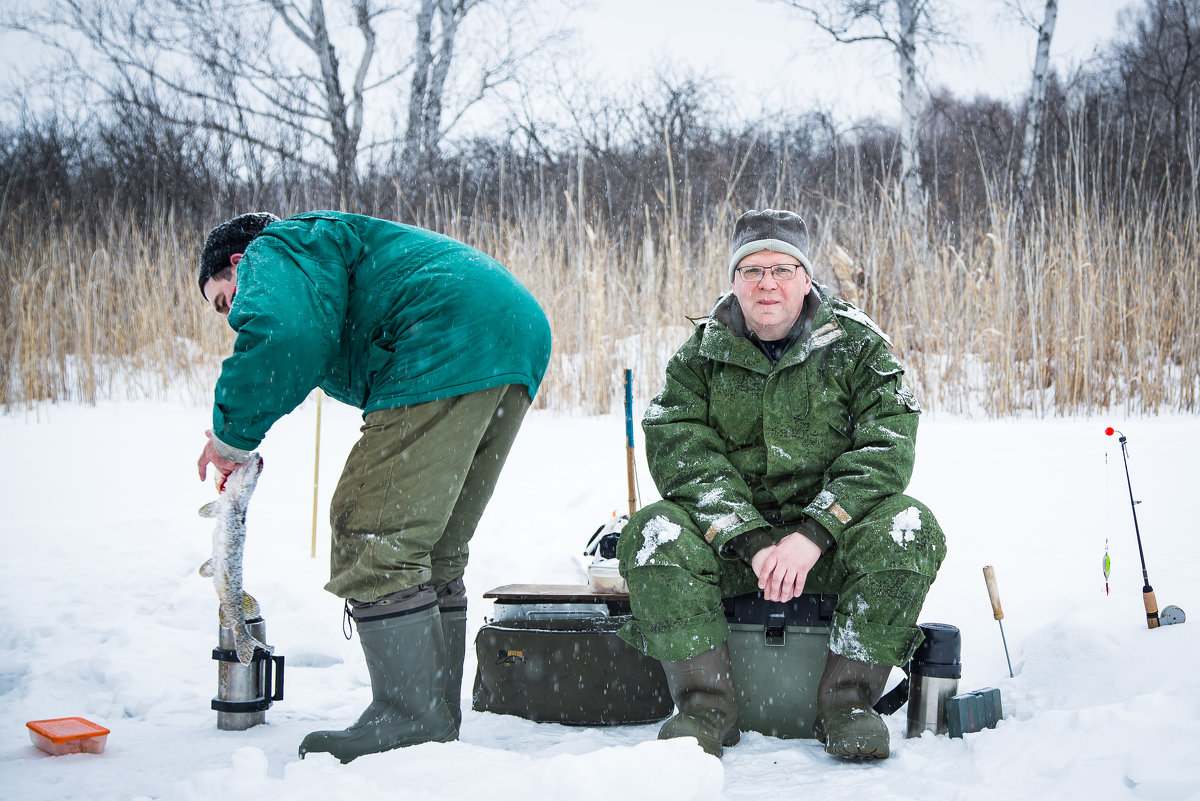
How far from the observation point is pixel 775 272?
2.27m

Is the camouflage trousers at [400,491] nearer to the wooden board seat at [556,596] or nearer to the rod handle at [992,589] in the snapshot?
the wooden board seat at [556,596]

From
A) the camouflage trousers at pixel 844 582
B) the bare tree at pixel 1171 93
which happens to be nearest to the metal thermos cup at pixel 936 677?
the camouflage trousers at pixel 844 582

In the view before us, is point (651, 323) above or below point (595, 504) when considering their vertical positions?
above

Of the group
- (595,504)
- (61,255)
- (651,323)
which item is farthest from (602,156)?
(595,504)

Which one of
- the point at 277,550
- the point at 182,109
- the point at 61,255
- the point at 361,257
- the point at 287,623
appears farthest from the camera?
the point at 182,109

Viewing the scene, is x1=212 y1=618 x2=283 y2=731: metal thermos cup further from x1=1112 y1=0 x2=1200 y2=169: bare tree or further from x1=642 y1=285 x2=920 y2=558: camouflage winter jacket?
x1=1112 y1=0 x2=1200 y2=169: bare tree

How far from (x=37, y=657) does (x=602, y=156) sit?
7.27 m

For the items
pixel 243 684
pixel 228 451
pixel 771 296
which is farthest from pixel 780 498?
pixel 243 684

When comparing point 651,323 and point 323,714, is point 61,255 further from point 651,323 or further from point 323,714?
point 323,714

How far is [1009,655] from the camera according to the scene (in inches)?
91.1

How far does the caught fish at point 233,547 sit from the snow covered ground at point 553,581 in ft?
0.89

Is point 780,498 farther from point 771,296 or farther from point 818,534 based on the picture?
point 771,296

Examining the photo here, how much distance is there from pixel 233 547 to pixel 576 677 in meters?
0.89

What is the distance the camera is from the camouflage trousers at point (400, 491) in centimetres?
187
